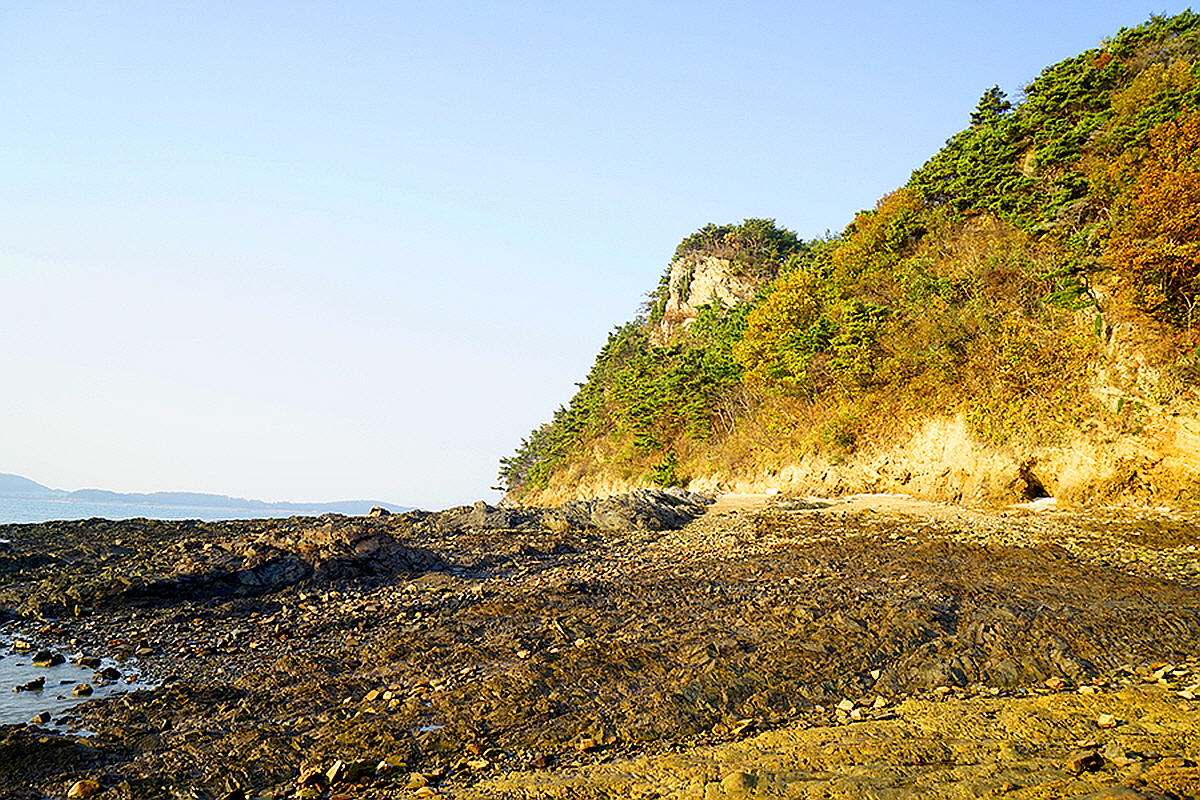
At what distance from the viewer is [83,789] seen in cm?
500

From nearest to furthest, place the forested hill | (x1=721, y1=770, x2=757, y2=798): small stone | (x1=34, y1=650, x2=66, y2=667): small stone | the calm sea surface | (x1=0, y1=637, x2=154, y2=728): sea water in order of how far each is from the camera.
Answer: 1. (x1=721, y1=770, x2=757, y2=798): small stone
2. (x1=0, y1=637, x2=154, y2=728): sea water
3. (x1=34, y1=650, x2=66, y2=667): small stone
4. the forested hill
5. the calm sea surface

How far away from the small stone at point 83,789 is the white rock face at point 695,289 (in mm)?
54781

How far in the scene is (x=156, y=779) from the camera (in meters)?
5.26

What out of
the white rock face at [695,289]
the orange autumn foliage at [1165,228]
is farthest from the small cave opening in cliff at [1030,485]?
the white rock face at [695,289]

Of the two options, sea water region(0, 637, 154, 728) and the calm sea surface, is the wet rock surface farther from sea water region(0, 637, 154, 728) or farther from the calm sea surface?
the calm sea surface

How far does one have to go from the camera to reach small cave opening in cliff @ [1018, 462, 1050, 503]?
847 inches

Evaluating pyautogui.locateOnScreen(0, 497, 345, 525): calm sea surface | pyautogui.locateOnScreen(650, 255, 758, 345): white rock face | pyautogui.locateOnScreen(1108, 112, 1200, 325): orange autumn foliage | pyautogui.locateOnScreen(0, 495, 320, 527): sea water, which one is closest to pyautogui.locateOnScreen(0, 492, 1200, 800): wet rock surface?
pyautogui.locateOnScreen(1108, 112, 1200, 325): orange autumn foliage

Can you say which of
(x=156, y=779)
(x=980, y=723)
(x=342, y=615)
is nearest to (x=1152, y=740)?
(x=980, y=723)

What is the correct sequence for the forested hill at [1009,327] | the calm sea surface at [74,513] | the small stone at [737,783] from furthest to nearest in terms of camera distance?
the calm sea surface at [74,513], the forested hill at [1009,327], the small stone at [737,783]

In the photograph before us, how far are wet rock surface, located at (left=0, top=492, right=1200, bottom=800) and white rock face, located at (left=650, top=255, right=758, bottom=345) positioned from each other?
45.3 meters

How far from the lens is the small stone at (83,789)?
16.3ft

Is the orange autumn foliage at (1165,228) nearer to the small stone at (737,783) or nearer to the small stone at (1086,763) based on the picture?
the small stone at (1086,763)

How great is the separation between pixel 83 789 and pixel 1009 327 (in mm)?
27022

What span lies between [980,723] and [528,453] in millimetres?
72429
